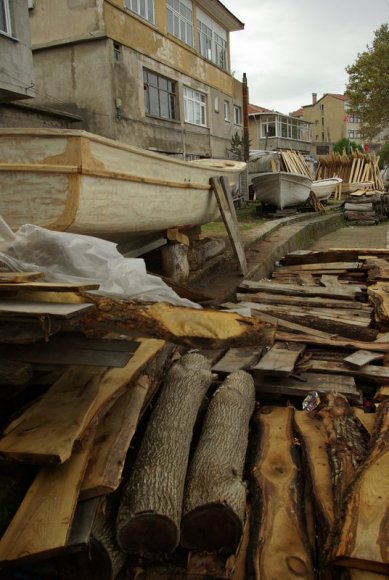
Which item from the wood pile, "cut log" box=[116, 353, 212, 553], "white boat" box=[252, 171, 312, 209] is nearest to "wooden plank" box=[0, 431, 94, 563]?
the wood pile

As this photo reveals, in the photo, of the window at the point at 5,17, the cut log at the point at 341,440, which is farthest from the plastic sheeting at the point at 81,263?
the window at the point at 5,17

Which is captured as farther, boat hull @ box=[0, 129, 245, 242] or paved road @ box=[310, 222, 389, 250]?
paved road @ box=[310, 222, 389, 250]

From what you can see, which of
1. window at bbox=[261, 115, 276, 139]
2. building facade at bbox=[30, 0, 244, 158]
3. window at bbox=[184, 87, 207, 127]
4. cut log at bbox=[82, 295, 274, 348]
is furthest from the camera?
window at bbox=[261, 115, 276, 139]

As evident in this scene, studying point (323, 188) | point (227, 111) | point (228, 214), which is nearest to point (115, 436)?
point (228, 214)

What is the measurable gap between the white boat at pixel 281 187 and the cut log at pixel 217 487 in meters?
12.7

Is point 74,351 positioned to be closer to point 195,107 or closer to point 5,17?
point 5,17

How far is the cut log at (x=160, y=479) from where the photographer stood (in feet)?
7.14

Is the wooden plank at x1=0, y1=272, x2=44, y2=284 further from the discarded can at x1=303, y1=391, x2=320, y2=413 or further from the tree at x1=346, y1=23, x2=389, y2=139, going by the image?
the tree at x1=346, y1=23, x2=389, y2=139

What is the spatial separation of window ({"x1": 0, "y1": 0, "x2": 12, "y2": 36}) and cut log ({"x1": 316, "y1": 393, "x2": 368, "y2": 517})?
37.7 ft

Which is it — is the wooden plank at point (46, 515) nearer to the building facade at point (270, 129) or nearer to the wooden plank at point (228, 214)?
the wooden plank at point (228, 214)

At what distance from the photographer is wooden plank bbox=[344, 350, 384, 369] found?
3.91 m

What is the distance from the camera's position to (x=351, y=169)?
22672 millimetres

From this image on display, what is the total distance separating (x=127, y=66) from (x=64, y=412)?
15.0 m

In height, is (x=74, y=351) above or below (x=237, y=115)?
below
